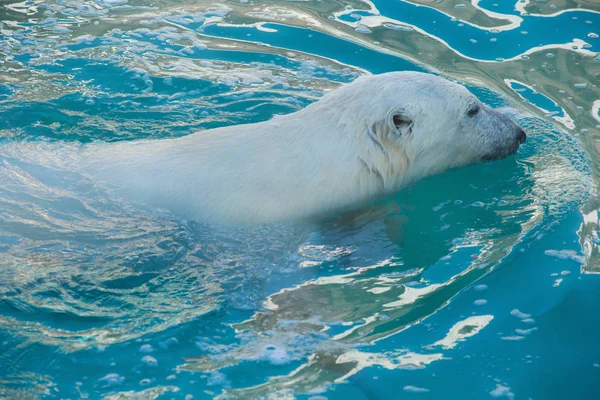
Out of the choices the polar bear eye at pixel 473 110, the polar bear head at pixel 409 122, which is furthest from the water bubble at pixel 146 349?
the polar bear eye at pixel 473 110

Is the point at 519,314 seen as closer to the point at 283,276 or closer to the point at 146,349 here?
the point at 283,276

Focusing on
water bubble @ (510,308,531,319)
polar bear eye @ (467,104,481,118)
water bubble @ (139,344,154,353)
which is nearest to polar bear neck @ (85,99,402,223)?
polar bear eye @ (467,104,481,118)

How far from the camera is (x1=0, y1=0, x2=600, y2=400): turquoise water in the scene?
4.02m

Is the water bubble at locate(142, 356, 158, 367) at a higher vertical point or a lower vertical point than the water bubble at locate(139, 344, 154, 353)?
lower

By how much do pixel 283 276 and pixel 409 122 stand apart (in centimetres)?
154

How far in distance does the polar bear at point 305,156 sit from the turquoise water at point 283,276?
0.51 ft

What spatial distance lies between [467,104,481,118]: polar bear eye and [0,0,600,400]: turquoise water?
0.55m

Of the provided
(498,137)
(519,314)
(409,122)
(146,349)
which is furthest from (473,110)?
(146,349)

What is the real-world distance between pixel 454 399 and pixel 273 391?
103 centimetres

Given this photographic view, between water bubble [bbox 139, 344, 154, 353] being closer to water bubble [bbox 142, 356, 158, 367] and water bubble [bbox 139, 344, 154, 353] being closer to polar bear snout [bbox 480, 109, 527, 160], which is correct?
water bubble [bbox 142, 356, 158, 367]

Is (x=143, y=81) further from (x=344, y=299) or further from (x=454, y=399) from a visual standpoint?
(x=454, y=399)

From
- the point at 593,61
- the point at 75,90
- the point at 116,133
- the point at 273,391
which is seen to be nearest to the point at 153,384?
the point at 273,391

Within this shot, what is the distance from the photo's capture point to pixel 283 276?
4828 millimetres

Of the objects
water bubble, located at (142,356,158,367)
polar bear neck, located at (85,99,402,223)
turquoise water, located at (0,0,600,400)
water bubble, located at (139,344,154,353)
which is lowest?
water bubble, located at (142,356,158,367)
